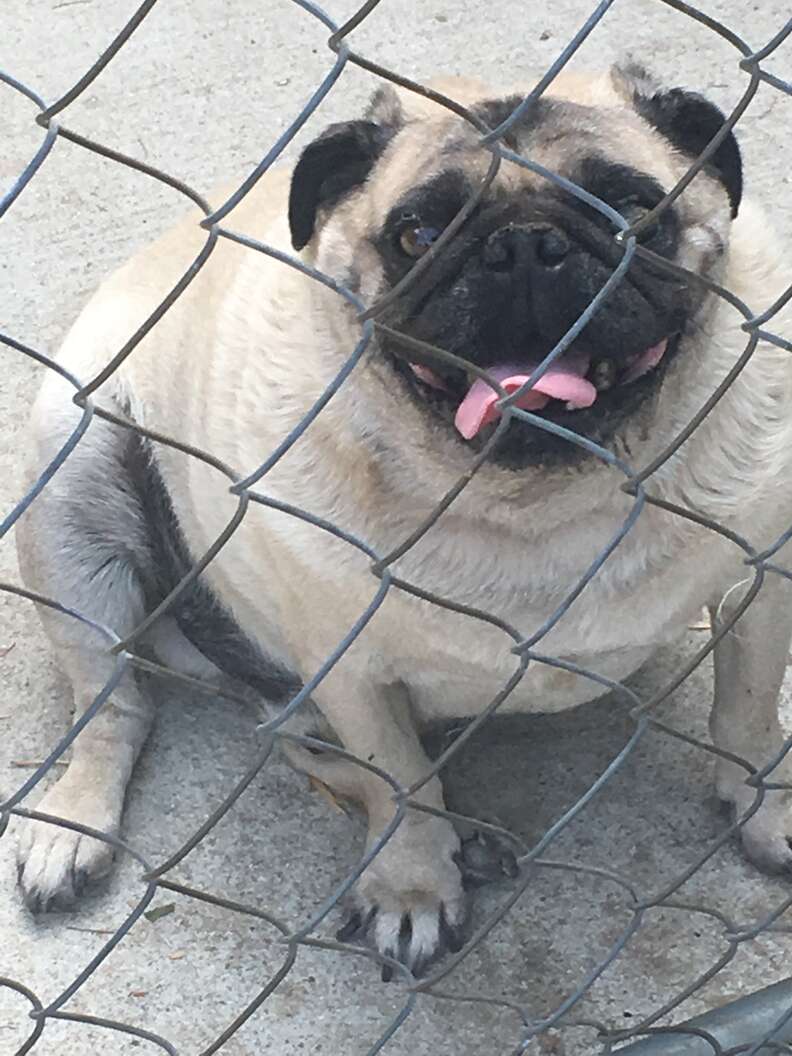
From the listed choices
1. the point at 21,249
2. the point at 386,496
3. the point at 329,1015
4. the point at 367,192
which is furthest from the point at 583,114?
the point at 21,249

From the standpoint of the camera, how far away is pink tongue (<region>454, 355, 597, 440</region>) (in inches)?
70.9

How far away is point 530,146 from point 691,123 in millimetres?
264

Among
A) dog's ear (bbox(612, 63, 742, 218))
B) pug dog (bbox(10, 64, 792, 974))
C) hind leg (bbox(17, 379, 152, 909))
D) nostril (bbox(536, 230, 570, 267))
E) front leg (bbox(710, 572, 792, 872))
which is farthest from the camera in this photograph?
hind leg (bbox(17, 379, 152, 909))

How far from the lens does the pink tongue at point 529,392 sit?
70.9 inches

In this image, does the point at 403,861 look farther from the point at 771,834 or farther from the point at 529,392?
the point at 529,392

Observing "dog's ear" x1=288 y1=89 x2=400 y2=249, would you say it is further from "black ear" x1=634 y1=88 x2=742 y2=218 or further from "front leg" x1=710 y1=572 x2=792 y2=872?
"front leg" x1=710 y1=572 x2=792 y2=872

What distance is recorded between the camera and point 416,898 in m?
2.50

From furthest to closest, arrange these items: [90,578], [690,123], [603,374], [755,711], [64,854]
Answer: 1. [90,578]
2. [64,854]
3. [755,711]
4. [690,123]
5. [603,374]

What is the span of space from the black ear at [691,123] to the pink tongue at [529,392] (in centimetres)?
36

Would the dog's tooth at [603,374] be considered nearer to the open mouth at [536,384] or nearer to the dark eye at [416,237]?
the open mouth at [536,384]

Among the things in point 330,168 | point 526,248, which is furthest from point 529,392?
point 330,168

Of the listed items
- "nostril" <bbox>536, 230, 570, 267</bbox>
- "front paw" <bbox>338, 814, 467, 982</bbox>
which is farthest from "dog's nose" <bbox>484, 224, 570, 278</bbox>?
"front paw" <bbox>338, 814, 467, 982</bbox>

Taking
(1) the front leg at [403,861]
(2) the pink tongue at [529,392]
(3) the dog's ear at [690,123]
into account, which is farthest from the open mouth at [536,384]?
(1) the front leg at [403,861]

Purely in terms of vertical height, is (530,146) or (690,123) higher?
(690,123)
